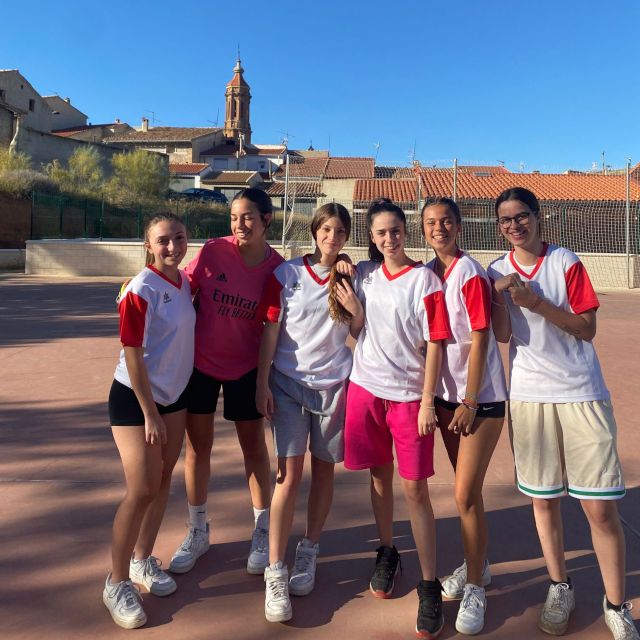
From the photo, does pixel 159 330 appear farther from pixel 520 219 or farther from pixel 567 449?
pixel 567 449

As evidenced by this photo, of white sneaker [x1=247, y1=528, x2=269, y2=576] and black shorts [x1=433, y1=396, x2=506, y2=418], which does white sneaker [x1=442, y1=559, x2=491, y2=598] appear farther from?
white sneaker [x1=247, y1=528, x2=269, y2=576]

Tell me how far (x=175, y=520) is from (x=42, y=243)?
64.5 feet

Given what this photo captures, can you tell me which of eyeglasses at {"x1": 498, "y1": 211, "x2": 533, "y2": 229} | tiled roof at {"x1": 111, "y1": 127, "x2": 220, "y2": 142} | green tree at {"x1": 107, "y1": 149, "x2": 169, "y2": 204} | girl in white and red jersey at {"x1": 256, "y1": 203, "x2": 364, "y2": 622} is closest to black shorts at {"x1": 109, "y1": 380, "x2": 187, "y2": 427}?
girl in white and red jersey at {"x1": 256, "y1": 203, "x2": 364, "y2": 622}

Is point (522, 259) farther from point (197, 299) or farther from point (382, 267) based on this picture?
point (197, 299)

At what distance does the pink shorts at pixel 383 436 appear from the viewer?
255 cm

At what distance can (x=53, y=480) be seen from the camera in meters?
3.77

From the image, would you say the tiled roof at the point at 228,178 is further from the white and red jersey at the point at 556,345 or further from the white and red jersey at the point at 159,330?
the white and red jersey at the point at 556,345

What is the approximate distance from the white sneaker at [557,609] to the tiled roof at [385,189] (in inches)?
964

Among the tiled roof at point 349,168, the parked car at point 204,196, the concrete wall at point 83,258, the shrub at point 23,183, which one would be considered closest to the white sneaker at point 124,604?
the concrete wall at point 83,258

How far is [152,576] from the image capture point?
267cm

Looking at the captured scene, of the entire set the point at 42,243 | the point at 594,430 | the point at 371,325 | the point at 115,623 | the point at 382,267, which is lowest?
the point at 115,623

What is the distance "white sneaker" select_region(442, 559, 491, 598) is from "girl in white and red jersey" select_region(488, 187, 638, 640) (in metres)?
0.30

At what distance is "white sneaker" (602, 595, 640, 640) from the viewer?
7.45 feet

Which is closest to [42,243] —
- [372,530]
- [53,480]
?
[53,480]
